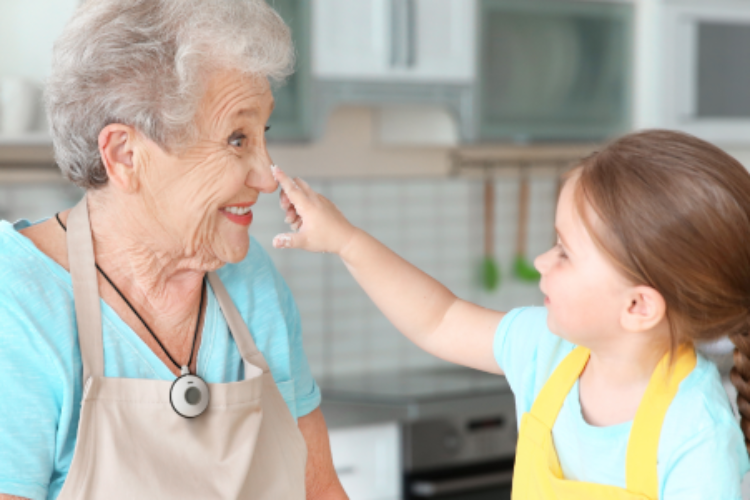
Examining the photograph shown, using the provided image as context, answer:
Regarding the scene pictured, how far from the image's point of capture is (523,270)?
3463 mm

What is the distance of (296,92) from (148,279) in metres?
1.55

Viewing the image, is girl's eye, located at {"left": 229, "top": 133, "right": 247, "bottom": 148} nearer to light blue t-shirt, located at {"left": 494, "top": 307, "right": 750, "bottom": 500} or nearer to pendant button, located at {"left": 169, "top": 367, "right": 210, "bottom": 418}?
pendant button, located at {"left": 169, "top": 367, "right": 210, "bottom": 418}

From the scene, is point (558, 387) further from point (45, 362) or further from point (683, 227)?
point (45, 362)

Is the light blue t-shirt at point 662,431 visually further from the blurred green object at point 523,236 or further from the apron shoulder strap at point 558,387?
the blurred green object at point 523,236

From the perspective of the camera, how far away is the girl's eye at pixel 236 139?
1.18 m

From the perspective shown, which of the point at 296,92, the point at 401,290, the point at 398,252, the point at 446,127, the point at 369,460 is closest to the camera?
the point at 401,290

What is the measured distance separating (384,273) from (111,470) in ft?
1.59

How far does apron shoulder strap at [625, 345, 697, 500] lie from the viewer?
110 cm

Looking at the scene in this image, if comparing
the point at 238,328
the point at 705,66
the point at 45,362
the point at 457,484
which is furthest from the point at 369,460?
the point at 705,66

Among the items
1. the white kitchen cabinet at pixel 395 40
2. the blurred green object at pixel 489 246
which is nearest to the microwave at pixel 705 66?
the blurred green object at pixel 489 246

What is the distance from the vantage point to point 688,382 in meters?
1.14

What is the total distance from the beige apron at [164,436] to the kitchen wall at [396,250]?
5.73 feet

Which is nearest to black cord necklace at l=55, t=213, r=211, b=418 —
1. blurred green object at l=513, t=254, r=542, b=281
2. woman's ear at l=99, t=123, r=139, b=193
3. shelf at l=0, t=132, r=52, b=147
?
woman's ear at l=99, t=123, r=139, b=193

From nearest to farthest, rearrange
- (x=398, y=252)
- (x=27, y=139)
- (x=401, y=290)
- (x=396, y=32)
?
(x=401, y=290) → (x=27, y=139) → (x=396, y=32) → (x=398, y=252)
